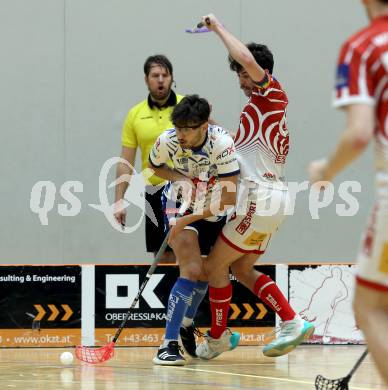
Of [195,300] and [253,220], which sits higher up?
[253,220]

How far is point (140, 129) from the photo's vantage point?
21.7 feet

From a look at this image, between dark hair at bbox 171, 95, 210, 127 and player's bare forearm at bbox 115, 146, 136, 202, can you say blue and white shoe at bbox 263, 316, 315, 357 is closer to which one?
dark hair at bbox 171, 95, 210, 127

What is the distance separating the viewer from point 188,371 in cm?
514

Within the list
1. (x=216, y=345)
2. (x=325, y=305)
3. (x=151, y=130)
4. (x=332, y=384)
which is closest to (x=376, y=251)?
(x=332, y=384)

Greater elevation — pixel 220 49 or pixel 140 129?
pixel 220 49

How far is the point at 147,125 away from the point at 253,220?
1.40m

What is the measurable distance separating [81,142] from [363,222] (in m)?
2.47

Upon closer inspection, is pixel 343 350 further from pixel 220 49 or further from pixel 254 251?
pixel 220 49

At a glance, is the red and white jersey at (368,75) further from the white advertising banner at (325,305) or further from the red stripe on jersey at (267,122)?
the white advertising banner at (325,305)

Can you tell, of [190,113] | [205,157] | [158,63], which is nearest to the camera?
[190,113]

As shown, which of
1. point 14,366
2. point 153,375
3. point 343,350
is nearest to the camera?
point 153,375

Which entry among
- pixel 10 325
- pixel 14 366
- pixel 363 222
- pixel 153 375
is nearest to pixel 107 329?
pixel 10 325

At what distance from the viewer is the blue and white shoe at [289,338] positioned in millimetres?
5547

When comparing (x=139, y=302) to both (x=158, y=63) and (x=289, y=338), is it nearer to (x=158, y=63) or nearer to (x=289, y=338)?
(x=289, y=338)
